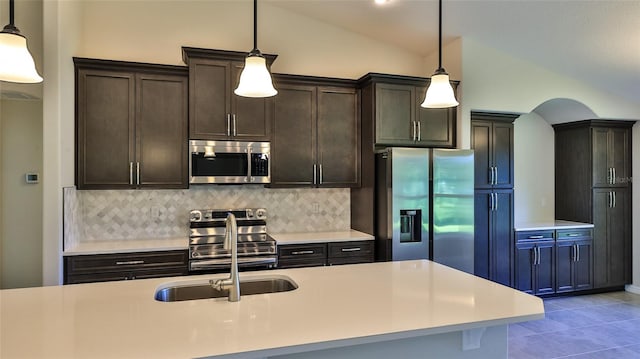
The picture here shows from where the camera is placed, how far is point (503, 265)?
180 inches

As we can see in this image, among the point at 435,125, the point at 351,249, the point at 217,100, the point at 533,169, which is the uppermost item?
the point at 217,100

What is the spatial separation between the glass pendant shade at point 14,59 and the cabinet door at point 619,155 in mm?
6026

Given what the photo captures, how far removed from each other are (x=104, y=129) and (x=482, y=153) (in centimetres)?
394

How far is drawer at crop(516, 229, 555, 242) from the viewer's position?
15.4 feet

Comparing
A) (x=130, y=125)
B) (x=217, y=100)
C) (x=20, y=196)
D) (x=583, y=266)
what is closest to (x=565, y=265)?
(x=583, y=266)

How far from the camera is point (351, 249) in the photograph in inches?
154

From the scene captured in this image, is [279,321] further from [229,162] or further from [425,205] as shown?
[425,205]

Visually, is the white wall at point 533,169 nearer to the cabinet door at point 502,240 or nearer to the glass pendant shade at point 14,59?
the cabinet door at point 502,240

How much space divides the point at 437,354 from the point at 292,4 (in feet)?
12.1

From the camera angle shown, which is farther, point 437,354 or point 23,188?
point 23,188

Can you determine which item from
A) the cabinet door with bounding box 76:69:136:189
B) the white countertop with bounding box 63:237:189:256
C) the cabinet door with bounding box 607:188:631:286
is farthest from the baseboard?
the cabinet door with bounding box 76:69:136:189

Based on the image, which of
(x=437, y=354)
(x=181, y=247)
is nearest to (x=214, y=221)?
(x=181, y=247)

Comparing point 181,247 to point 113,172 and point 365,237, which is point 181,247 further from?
point 365,237

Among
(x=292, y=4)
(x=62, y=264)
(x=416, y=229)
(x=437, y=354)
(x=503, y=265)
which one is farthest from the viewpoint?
(x=503, y=265)
